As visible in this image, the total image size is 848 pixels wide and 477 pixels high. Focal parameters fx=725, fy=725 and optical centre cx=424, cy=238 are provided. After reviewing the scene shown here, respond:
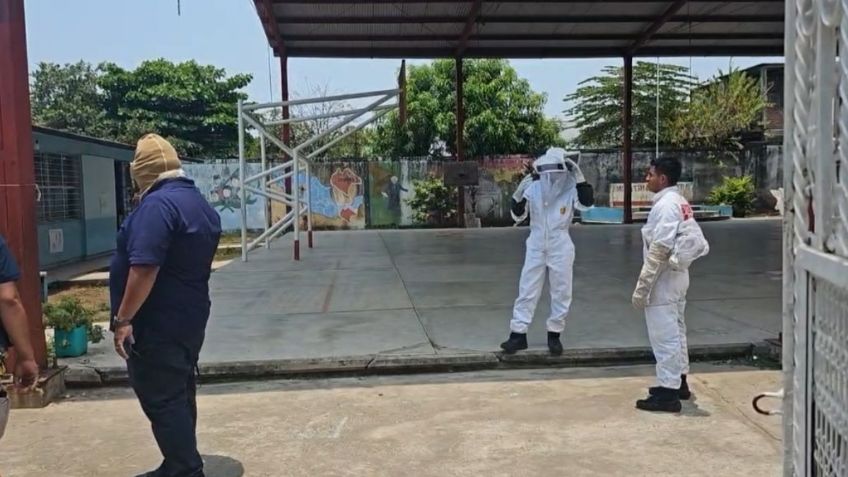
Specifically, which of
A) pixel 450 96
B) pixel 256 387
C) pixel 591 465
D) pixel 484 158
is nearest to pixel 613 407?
pixel 591 465

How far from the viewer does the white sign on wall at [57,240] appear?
45.5 ft

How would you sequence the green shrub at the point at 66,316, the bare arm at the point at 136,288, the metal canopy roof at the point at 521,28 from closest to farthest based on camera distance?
the bare arm at the point at 136,288, the green shrub at the point at 66,316, the metal canopy roof at the point at 521,28

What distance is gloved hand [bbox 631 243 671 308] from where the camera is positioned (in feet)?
14.5

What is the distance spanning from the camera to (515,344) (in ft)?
19.1

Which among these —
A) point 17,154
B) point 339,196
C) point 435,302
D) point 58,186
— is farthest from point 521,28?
point 17,154

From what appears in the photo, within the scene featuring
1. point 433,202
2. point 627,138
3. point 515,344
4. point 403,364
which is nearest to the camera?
point 403,364

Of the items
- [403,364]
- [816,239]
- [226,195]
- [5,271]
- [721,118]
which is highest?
[721,118]

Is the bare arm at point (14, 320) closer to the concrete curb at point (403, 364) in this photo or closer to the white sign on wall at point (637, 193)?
the concrete curb at point (403, 364)

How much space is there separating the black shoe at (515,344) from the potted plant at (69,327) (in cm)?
345

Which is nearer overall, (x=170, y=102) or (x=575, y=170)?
(x=575, y=170)

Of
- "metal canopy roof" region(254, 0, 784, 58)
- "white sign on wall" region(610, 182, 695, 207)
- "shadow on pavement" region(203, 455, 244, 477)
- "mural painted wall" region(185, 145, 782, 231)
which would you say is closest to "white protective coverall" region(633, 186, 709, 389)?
"shadow on pavement" region(203, 455, 244, 477)

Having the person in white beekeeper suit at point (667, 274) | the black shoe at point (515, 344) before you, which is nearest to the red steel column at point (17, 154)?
the black shoe at point (515, 344)

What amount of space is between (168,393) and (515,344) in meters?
3.16

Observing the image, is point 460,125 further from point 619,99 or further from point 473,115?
point 619,99
